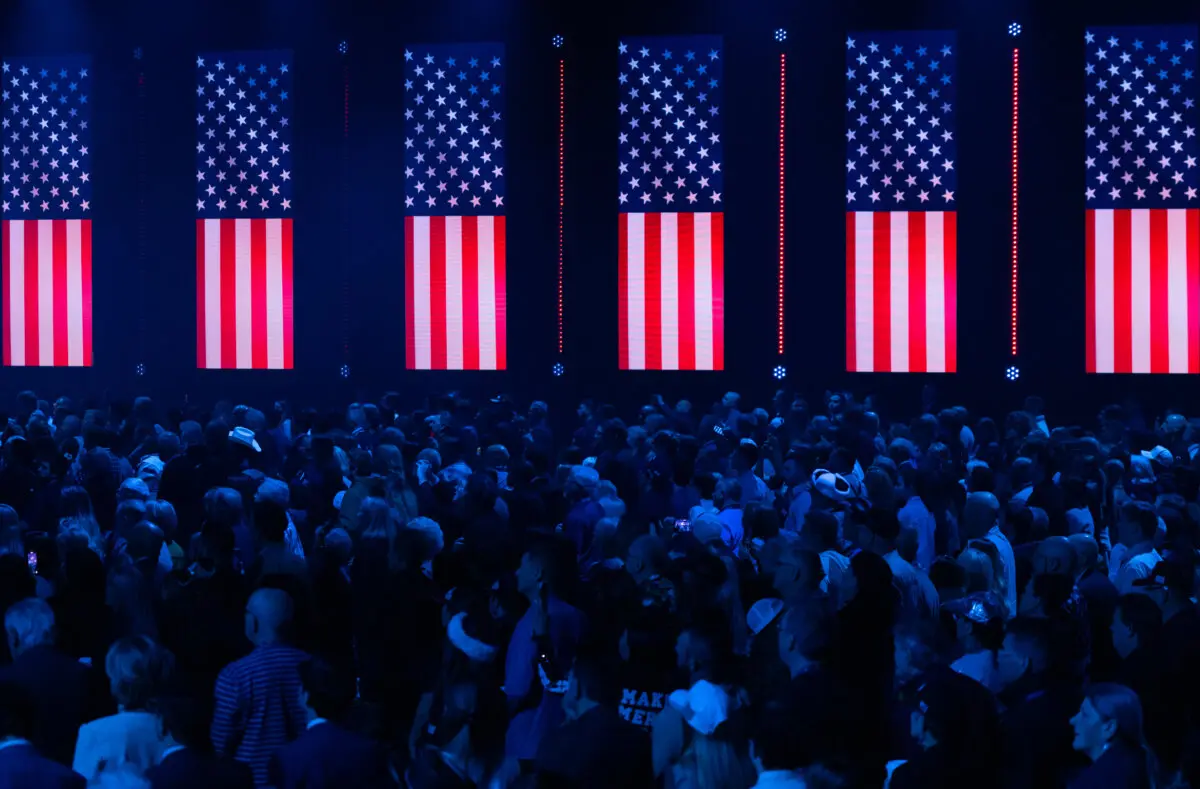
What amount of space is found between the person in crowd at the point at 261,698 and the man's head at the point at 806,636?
79.5 inches

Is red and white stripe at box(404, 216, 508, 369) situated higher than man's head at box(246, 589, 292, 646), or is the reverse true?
red and white stripe at box(404, 216, 508, 369)

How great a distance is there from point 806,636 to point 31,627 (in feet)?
10.6

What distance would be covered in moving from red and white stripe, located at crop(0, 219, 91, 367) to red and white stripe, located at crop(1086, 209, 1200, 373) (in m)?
14.5

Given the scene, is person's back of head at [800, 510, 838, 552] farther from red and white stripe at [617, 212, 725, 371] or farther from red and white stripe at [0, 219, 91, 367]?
red and white stripe at [0, 219, 91, 367]

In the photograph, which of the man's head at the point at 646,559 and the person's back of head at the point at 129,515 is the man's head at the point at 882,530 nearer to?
the man's head at the point at 646,559

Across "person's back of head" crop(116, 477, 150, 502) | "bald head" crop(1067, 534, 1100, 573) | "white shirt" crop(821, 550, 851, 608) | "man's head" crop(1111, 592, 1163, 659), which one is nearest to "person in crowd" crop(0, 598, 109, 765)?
"person's back of head" crop(116, 477, 150, 502)

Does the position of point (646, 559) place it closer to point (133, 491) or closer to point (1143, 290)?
point (133, 491)

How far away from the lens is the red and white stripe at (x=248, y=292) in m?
24.6

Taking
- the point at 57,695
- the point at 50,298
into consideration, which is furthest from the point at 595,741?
the point at 50,298

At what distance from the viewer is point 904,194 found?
75.4 feet

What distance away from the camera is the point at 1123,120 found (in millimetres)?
22594

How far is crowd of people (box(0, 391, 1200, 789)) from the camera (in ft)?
20.0

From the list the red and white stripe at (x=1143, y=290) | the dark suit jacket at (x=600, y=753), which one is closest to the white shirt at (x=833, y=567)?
the dark suit jacket at (x=600, y=753)

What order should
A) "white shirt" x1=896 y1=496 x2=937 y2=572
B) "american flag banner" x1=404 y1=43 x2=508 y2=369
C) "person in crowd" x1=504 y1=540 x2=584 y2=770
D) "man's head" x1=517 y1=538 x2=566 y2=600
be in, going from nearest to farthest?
"person in crowd" x1=504 y1=540 x2=584 y2=770 → "man's head" x1=517 y1=538 x2=566 y2=600 → "white shirt" x1=896 y1=496 x2=937 y2=572 → "american flag banner" x1=404 y1=43 x2=508 y2=369
